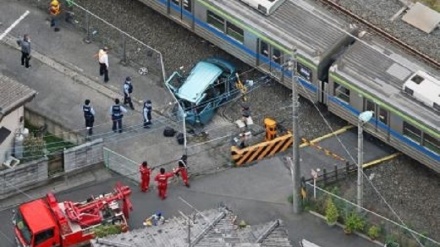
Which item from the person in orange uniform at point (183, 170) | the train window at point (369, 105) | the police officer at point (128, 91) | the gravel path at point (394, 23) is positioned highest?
the gravel path at point (394, 23)

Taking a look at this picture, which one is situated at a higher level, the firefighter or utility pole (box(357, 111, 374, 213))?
the firefighter

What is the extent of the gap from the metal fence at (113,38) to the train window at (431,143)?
11.4 metres

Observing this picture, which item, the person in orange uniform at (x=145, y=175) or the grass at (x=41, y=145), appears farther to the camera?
the grass at (x=41, y=145)

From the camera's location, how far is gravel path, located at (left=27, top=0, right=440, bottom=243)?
58250 millimetres

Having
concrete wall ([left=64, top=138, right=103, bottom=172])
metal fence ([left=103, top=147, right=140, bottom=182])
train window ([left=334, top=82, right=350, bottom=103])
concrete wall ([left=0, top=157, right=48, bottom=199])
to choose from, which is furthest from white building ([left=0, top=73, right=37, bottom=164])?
train window ([left=334, top=82, right=350, bottom=103])

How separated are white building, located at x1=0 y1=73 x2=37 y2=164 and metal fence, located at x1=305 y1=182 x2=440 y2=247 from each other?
36.9 feet

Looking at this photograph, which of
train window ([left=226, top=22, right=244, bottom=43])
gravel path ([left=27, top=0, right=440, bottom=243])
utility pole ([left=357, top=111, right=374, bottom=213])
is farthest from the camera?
train window ([left=226, top=22, right=244, bottom=43])

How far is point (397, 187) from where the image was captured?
59.0 metres

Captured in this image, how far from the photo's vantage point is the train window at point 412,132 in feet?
193

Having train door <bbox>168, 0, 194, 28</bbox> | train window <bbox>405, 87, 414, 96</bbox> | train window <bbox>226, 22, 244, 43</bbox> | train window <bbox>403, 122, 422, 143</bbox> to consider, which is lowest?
train window <bbox>403, 122, 422, 143</bbox>

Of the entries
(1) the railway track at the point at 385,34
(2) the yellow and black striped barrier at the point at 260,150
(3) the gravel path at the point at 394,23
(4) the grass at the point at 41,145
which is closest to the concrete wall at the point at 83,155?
(4) the grass at the point at 41,145

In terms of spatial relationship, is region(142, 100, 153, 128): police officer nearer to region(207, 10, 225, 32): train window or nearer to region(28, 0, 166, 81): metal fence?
region(28, 0, 166, 81): metal fence

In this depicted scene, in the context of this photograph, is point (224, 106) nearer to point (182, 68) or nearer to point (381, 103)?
point (182, 68)

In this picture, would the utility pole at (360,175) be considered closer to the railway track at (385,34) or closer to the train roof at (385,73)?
the train roof at (385,73)
